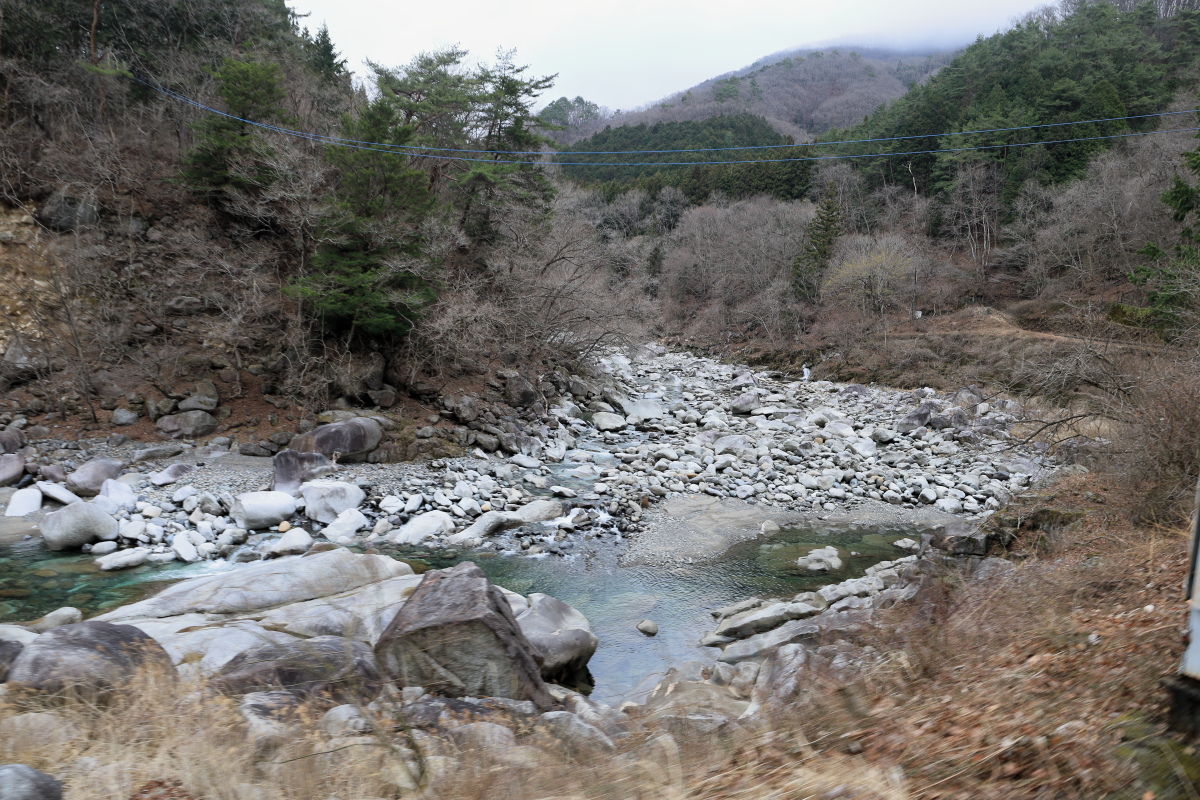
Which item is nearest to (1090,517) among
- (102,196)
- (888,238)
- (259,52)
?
(102,196)

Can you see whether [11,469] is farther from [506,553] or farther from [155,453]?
[506,553]

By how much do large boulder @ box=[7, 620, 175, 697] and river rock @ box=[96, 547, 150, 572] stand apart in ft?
14.9

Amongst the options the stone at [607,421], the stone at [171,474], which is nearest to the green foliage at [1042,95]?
the stone at [607,421]

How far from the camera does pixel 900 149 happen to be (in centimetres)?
3847

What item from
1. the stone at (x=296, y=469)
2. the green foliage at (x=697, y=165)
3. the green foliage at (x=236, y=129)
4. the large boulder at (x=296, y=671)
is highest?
the green foliage at (x=697, y=165)

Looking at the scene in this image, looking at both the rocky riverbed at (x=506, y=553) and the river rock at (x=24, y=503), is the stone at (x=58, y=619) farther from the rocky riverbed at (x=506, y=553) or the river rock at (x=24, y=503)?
the river rock at (x=24, y=503)

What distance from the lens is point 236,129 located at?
1591 cm

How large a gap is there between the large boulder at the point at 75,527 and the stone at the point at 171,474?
206 cm

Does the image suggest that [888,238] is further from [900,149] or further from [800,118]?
[800,118]

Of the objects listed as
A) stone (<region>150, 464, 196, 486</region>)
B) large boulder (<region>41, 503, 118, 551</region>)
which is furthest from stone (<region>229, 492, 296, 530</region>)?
stone (<region>150, 464, 196, 486</region>)

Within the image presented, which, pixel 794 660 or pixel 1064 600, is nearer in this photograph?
pixel 1064 600

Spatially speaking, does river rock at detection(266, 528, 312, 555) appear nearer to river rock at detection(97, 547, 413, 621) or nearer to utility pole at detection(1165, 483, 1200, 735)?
river rock at detection(97, 547, 413, 621)

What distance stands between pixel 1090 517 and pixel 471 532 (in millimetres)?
8747

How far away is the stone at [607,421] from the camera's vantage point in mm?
18391
